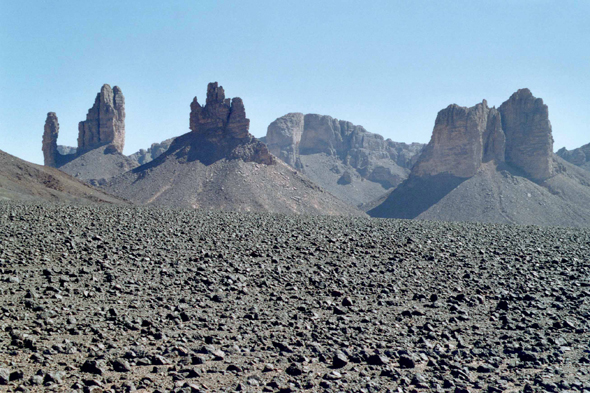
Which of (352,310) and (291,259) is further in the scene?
(291,259)

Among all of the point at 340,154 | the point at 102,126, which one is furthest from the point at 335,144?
the point at 102,126

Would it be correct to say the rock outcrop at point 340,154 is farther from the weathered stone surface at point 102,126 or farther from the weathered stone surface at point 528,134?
the weathered stone surface at point 102,126

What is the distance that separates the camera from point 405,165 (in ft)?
557

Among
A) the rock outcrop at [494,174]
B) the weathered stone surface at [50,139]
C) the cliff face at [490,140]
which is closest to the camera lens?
the rock outcrop at [494,174]

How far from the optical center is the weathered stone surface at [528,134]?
9644 centimetres

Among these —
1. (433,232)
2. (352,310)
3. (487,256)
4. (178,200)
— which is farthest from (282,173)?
(352,310)

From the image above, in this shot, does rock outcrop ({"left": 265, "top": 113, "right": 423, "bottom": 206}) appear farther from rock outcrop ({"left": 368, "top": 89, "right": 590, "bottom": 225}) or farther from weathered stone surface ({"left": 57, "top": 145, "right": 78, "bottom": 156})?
weathered stone surface ({"left": 57, "top": 145, "right": 78, "bottom": 156})

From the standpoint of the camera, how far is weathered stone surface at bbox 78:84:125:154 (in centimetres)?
12044

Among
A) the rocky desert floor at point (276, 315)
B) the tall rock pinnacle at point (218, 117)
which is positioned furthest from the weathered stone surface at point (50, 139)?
the rocky desert floor at point (276, 315)

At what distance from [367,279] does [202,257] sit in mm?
5107

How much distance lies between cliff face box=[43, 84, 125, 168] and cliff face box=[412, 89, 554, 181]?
7407 centimetres

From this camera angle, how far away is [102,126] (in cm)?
12069

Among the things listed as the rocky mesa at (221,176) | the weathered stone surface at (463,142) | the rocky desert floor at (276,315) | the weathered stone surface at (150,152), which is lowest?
the rocky desert floor at (276,315)

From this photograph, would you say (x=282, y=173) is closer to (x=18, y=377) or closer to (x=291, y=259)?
(x=291, y=259)
